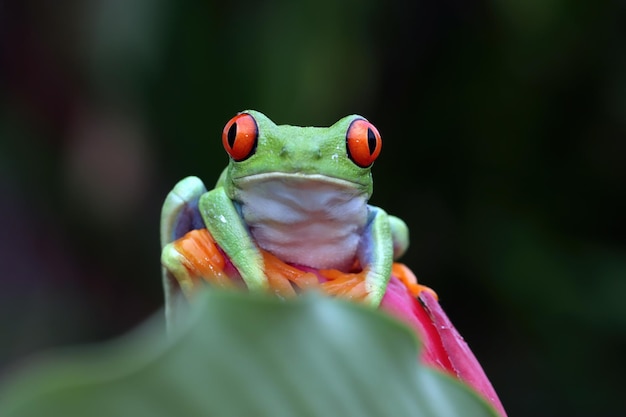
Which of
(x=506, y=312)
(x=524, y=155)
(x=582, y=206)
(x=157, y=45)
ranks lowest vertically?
(x=506, y=312)

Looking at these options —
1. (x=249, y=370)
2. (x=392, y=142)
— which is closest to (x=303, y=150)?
(x=249, y=370)

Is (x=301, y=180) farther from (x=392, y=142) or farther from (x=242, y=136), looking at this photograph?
(x=392, y=142)

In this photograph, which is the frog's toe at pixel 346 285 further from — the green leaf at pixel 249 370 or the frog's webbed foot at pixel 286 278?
the green leaf at pixel 249 370

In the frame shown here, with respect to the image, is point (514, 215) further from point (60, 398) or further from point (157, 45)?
point (60, 398)

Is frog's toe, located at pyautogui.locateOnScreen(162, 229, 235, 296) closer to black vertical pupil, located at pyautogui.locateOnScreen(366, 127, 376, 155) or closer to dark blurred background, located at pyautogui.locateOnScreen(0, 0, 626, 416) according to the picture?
black vertical pupil, located at pyautogui.locateOnScreen(366, 127, 376, 155)

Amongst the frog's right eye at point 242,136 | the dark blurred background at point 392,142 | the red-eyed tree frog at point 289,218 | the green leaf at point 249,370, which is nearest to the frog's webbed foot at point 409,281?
the red-eyed tree frog at point 289,218

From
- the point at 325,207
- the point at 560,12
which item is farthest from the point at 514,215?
the point at 325,207

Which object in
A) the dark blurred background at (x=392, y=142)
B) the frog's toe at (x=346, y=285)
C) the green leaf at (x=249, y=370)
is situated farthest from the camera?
the dark blurred background at (x=392, y=142)
